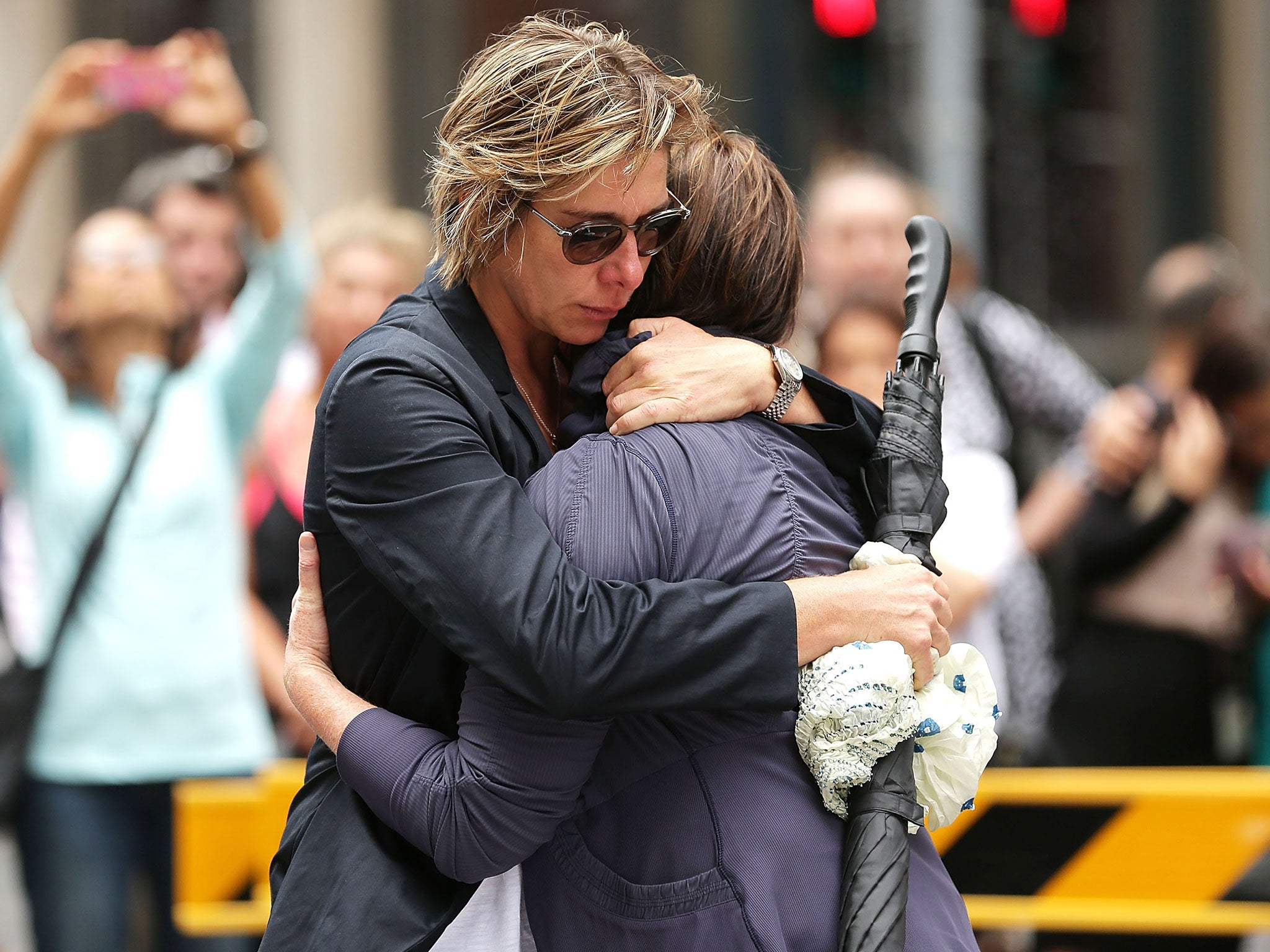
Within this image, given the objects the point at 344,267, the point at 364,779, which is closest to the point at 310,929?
the point at 364,779

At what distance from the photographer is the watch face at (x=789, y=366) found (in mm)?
2062

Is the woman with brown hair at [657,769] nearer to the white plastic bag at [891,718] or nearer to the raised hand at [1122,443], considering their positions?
the white plastic bag at [891,718]

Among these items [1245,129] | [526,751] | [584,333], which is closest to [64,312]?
[584,333]

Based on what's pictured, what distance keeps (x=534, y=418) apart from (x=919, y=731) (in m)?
0.66

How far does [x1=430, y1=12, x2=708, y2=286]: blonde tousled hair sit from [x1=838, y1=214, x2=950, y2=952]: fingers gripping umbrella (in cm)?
41

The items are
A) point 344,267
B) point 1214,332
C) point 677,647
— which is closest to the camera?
point 677,647

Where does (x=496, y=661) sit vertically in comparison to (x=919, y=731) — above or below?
above

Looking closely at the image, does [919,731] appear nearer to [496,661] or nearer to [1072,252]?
[496,661]

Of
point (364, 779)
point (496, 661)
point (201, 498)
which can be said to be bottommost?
point (201, 498)

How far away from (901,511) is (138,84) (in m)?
2.96

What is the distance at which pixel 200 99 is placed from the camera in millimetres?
4227

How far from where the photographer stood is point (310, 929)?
196 centimetres

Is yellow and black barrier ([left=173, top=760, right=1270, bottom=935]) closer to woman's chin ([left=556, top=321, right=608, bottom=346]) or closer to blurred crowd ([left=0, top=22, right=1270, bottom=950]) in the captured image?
blurred crowd ([left=0, top=22, right=1270, bottom=950])

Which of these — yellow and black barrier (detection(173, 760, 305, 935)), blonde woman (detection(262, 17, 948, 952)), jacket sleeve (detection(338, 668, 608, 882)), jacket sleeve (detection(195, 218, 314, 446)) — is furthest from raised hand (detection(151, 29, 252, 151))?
jacket sleeve (detection(338, 668, 608, 882))
